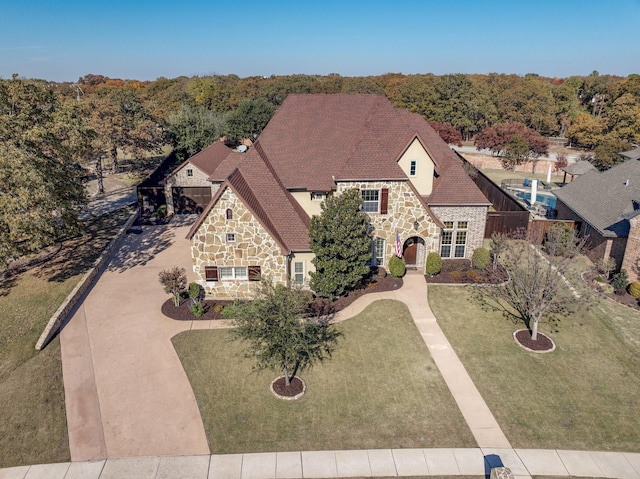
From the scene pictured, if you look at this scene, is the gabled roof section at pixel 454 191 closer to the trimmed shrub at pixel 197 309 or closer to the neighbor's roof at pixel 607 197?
the neighbor's roof at pixel 607 197

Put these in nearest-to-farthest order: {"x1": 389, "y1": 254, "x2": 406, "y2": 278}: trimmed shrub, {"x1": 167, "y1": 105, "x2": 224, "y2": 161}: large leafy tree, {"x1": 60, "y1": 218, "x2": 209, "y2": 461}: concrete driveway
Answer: {"x1": 60, "y1": 218, "x2": 209, "y2": 461}: concrete driveway < {"x1": 389, "y1": 254, "x2": 406, "y2": 278}: trimmed shrub < {"x1": 167, "y1": 105, "x2": 224, "y2": 161}: large leafy tree

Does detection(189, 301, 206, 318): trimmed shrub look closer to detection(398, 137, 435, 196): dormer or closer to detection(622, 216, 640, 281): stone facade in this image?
detection(398, 137, 435, 196): dormer

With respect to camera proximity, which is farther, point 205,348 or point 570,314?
point 570,314

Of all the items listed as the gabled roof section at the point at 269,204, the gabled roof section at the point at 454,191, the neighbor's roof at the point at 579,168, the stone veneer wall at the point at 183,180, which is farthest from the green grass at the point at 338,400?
the neighbor's roof at the point at 579,168

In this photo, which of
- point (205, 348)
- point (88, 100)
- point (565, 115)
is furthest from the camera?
point (565, 115)

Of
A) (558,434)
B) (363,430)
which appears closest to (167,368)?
(363,430)

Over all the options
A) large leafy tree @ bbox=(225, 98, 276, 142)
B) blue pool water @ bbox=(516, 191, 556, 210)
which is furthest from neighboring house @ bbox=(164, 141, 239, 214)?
large leafy tree @ bbox=(225, 98, 276, 142)

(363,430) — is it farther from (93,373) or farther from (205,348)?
(93,373)
